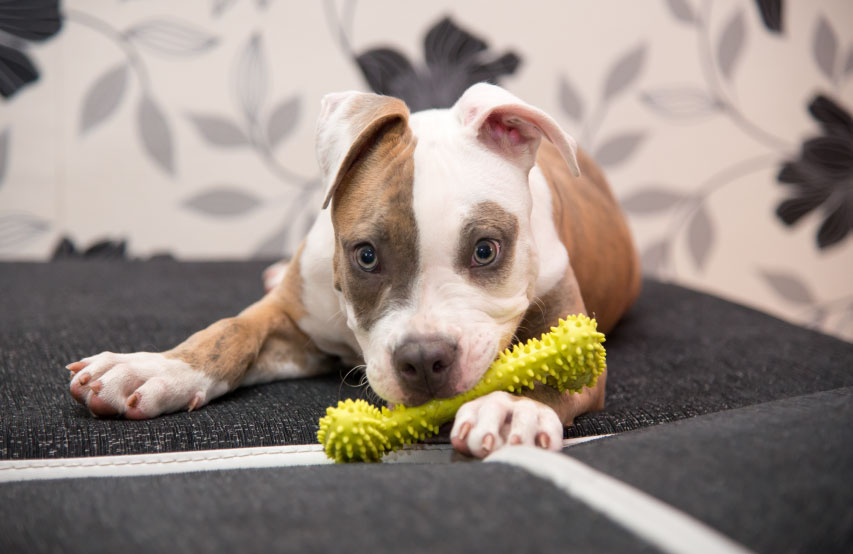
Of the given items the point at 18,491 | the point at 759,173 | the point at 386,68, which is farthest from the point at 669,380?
the point at 759,173

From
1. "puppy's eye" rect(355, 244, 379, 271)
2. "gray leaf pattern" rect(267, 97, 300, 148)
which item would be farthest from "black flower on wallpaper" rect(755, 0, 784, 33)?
"puppy's eye" rect(355, 244, 379, 271)

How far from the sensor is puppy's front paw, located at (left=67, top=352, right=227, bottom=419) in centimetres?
140

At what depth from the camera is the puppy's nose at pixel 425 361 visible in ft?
4.21

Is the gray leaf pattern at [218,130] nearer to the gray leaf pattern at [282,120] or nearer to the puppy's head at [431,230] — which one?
the gray leaf pattern at [282,120]

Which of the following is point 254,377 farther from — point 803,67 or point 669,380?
point 803,67

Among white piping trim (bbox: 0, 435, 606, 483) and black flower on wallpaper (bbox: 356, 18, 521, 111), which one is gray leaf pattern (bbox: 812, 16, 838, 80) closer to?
black flower on wallpaper (bbox: 356, 18, 521, 111)

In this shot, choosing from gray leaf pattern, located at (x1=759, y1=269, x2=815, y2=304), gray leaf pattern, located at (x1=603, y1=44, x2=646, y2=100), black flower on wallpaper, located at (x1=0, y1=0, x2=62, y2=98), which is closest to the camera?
black flower on wallpaper, located at (x1=0, y1=0, x2=62, y2=98)

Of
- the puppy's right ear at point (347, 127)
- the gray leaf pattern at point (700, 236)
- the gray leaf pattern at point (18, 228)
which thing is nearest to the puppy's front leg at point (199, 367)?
the puppy's right ear at point (347, 127)

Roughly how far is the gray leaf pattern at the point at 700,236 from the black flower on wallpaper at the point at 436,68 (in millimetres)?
1281

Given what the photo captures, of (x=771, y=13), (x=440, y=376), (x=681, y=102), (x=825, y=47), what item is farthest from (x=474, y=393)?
(x=825, y=47)

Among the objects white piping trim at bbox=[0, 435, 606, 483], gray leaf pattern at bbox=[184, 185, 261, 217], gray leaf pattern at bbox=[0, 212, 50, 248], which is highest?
white piping trim at bbox=[0, 435, 606, 483]

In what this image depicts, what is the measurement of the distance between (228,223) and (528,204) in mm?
2268

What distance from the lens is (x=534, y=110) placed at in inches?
60.0

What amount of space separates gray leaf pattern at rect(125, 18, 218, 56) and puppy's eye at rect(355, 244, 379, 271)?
7.47 feet
